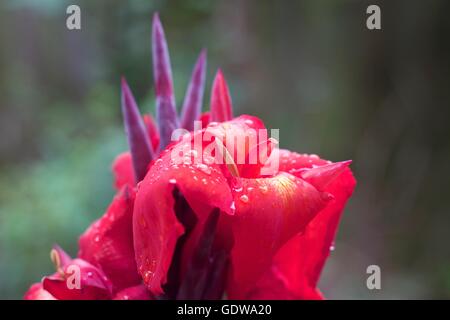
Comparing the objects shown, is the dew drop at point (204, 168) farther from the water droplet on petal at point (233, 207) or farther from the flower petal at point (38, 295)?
the flower petal at point (38, 295)

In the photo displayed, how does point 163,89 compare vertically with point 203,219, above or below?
above

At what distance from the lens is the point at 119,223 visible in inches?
21.8

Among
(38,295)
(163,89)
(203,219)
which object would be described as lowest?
(38,295)

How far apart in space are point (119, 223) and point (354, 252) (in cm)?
217

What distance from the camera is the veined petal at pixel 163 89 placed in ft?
1.85

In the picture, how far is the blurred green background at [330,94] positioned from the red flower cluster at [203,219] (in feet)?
4.70

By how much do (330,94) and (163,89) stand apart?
1942 millimetres

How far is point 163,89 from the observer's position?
573 millimetres

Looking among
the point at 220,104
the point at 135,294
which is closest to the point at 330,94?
the point at 220,104

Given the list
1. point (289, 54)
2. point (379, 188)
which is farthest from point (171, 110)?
point (379, 188)

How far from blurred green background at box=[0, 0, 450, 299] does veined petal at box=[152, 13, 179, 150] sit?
142cm

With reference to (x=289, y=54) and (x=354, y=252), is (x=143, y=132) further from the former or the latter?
(x=354, y=252)

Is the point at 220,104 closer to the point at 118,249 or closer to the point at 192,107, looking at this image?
the point at 192,107

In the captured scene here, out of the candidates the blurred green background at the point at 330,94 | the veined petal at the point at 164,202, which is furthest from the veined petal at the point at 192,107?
the blurred green background at the point at 330,94
